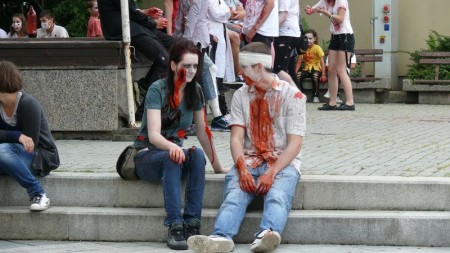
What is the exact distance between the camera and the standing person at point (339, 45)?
14930 mm

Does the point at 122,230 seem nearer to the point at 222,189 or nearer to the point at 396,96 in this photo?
the point at 222,189

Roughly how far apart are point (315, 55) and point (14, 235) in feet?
33.9

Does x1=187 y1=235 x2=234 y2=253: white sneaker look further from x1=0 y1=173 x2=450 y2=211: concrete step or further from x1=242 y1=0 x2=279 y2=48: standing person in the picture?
x1=242 y1=0 x2=279 y2=48: standing person

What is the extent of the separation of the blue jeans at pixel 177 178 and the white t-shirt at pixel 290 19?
552 cm

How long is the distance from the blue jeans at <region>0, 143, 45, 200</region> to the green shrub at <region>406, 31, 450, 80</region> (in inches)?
410

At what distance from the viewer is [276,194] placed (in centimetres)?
774

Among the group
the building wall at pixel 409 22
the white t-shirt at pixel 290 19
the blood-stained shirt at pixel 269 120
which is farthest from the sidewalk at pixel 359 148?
the building wall at pixel 409 22

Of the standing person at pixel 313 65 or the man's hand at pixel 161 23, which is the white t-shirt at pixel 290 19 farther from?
the standing person at pixel 313 65

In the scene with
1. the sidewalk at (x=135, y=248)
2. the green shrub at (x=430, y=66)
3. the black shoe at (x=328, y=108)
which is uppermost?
the green shrub at (x=430, y=66)

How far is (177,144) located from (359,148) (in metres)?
2.51

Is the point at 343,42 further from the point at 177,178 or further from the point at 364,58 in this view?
the point at 177,178

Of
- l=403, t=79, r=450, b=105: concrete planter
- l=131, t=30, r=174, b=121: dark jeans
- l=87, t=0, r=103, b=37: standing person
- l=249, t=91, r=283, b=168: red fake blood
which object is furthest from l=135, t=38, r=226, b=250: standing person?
l=403, t=79, r=450, b=105: concrete planter

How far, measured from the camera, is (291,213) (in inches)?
314

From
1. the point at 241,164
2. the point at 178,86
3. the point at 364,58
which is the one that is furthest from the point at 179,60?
the point at 364,58
